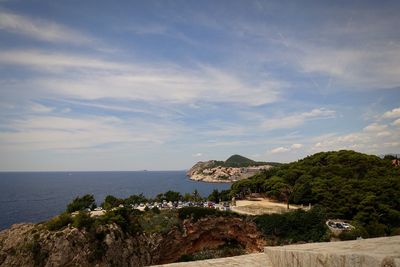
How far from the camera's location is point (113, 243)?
26938 mm

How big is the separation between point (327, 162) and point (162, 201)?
2866cm

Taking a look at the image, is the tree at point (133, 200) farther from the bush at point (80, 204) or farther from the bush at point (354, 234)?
the bush at point (354, 234)

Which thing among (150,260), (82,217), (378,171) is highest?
(378,171)

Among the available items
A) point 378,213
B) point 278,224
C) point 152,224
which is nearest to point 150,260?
point 152,224

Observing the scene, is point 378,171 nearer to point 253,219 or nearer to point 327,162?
point 327,162

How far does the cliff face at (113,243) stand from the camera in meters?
24.9

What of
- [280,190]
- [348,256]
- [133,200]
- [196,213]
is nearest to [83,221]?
[196,213]

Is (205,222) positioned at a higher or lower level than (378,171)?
lower

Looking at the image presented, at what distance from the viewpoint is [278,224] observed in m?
32.2

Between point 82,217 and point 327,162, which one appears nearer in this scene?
point 82,217

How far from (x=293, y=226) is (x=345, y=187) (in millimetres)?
10913

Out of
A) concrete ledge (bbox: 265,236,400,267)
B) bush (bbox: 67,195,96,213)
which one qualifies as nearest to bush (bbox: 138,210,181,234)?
bush (bbox: 67,195,96,213)

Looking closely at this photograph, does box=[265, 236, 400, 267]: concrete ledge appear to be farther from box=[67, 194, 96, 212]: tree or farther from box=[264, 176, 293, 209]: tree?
box=[264, 176, 293, 209]: tree

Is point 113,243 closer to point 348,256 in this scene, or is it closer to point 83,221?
point 83,221
